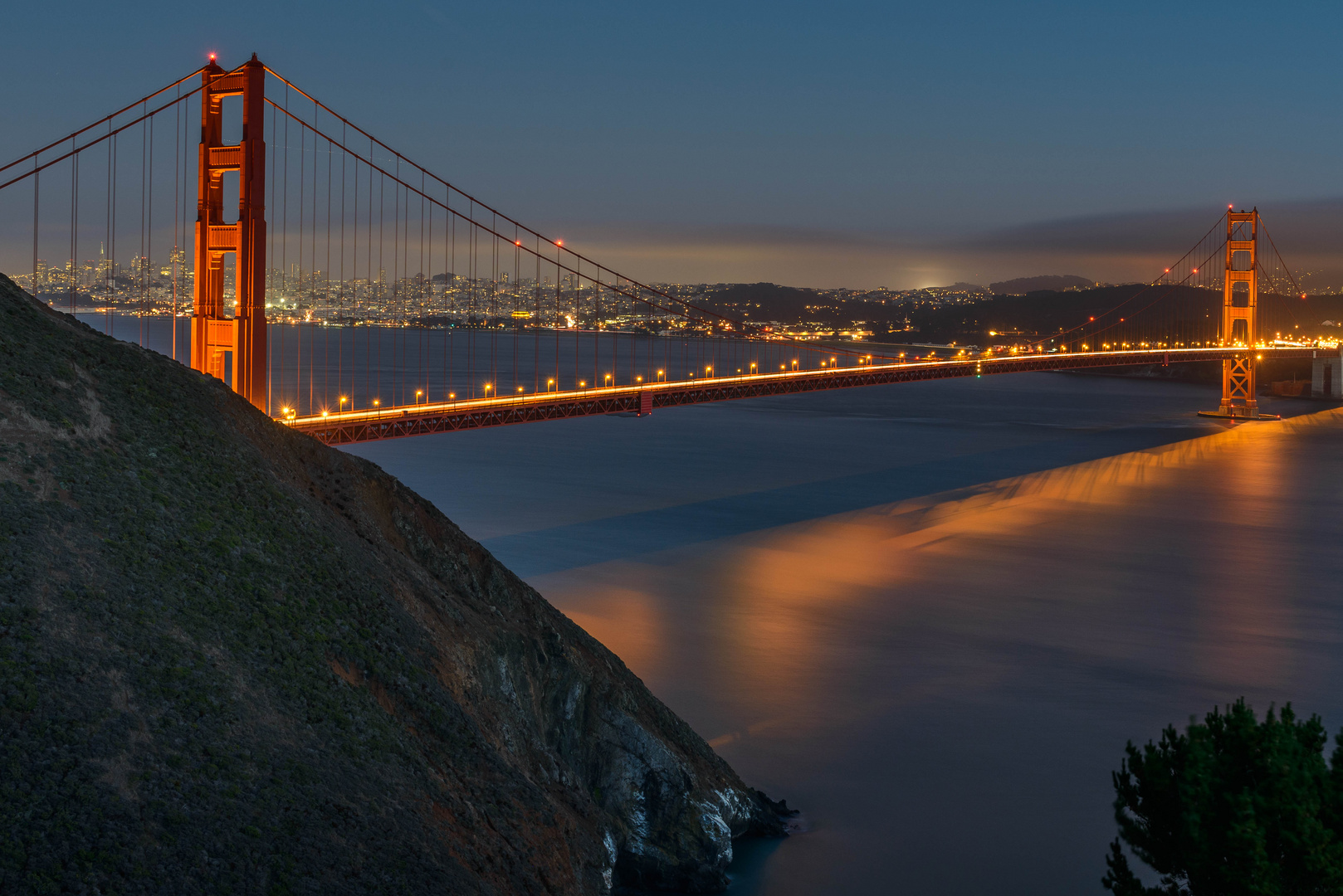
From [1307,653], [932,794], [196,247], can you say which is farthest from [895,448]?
[932,794]

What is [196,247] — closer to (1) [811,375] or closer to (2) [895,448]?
(1) [811,375]

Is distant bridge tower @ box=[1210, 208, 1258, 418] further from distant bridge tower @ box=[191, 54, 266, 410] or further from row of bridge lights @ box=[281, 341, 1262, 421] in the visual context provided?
distant bridge tower @ box=[191, 54, 266, 410]

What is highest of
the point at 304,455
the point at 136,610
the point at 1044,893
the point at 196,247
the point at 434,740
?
the point at 196,247

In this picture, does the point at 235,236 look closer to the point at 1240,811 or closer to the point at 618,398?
the point at 618,398

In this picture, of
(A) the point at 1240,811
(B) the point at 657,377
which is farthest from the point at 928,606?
(B) the point at 657,377

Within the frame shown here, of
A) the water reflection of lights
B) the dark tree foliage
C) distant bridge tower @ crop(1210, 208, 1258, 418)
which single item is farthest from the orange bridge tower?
the dark tree foliage

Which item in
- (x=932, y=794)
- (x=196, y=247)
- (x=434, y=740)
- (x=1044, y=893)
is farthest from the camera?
(x=196, y=247)

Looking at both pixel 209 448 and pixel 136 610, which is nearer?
pixel 136 610
